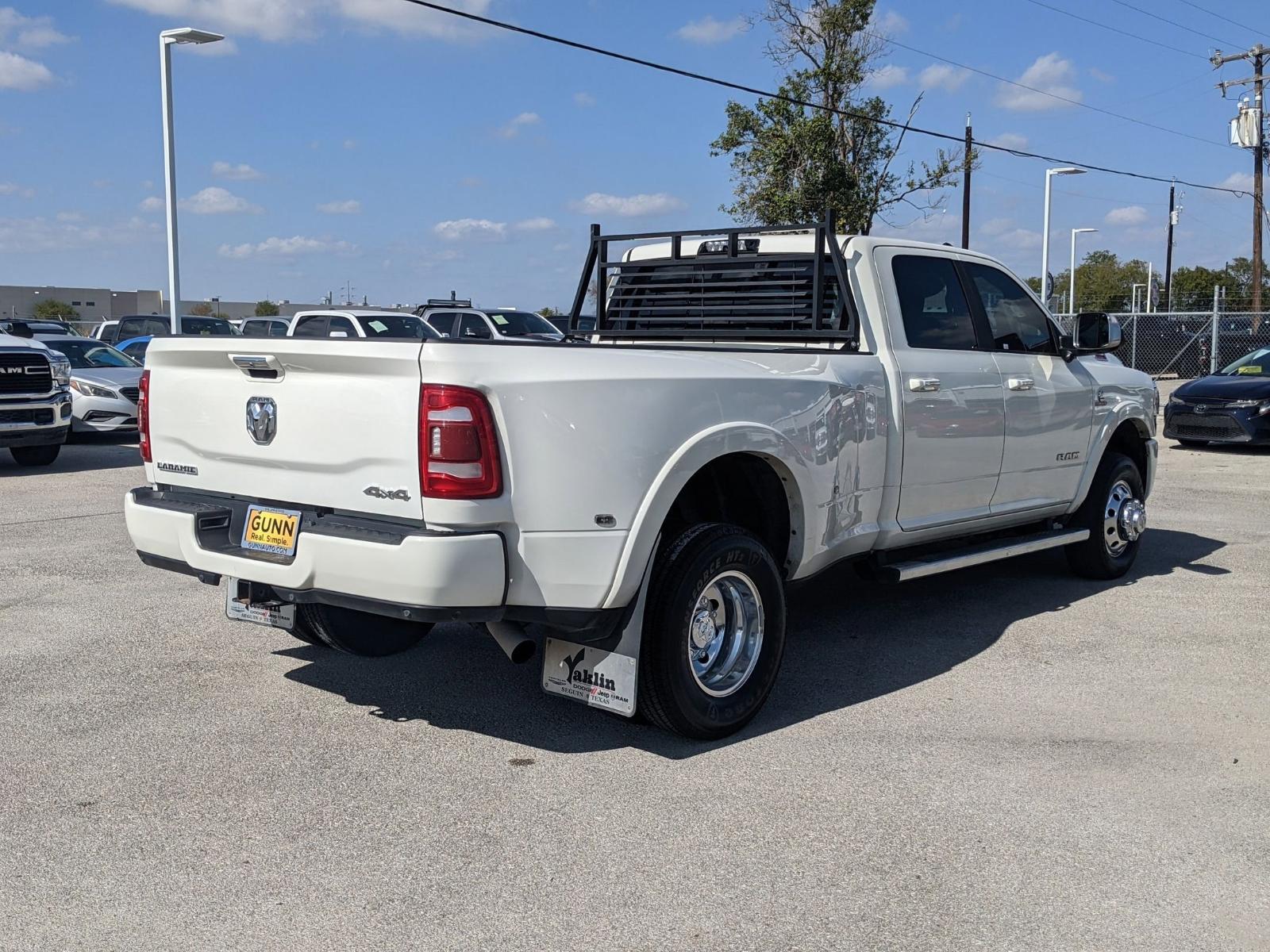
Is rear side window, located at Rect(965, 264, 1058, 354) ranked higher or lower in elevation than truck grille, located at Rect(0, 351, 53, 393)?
higher

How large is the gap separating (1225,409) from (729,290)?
11.9 m

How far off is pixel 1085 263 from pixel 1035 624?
296 ft

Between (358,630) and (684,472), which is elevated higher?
(684,472)

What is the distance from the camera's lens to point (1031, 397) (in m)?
6.79

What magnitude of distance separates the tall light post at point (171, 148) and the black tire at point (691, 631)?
19.1m

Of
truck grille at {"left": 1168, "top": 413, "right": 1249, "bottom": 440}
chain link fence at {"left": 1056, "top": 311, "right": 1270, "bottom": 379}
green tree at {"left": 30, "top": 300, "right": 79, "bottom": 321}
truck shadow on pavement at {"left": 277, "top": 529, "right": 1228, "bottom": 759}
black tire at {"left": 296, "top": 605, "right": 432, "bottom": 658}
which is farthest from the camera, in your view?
green tree at {"left": 30, "top": 300, "right": 79, "bottom": 321}

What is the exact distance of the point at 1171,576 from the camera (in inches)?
315

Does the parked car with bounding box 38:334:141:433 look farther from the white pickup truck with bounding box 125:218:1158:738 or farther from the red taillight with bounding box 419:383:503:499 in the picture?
the red taillight with bounding box 419:383:503:499

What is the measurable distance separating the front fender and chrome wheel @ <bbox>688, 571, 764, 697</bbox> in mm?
392

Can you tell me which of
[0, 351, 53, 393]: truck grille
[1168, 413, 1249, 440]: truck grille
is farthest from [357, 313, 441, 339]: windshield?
[1168, 413, 1249, 440]: truck grille

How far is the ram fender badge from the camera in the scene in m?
4.14

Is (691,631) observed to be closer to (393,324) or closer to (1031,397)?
(1031,397)

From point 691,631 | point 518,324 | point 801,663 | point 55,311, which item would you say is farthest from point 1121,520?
point 55,311

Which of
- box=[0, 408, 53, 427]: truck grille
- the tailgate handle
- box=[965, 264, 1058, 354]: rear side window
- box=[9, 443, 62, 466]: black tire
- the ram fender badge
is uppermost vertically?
box=[965, 264, 1058, 354]: rear side window
